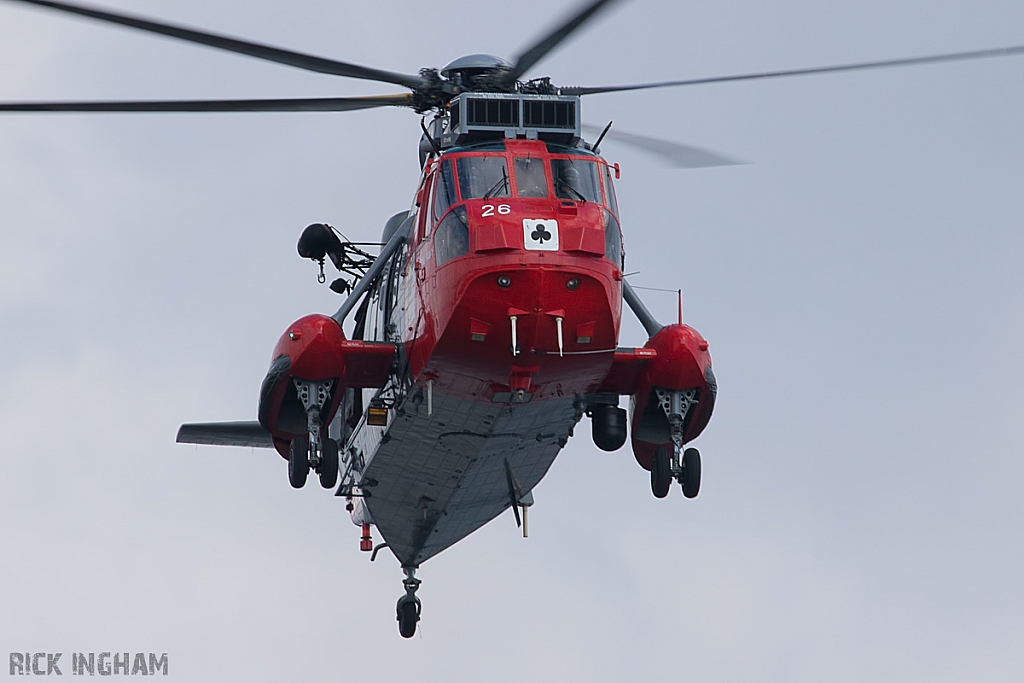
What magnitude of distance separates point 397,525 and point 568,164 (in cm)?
1231

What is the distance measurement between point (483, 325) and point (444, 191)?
2884mm

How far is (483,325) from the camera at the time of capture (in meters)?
30.1

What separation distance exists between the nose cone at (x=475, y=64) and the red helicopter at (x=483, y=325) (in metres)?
0.03

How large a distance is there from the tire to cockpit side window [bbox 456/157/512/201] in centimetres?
567

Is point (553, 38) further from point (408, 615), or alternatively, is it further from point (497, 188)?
point (408, 615)

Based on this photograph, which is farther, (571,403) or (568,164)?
(571,403)

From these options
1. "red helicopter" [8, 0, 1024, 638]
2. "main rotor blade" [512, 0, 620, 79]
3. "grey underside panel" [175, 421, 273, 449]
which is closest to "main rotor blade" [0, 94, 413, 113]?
"red helicopter" [8, 0, 1024, 638]

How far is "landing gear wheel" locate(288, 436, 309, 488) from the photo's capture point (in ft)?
111

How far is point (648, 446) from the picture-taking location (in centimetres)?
3581

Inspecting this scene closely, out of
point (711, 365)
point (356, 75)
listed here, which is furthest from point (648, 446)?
point (356, 75)

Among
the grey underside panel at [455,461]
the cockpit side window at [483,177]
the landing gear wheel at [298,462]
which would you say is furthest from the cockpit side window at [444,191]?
the landing gear wheel at [298,462]

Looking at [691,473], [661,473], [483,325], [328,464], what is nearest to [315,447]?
[328,464]

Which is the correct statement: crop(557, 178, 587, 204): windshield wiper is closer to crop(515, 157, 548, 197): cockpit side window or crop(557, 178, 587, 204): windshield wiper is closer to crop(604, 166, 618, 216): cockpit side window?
crop(515, 157, 548, 197): cockpit side window

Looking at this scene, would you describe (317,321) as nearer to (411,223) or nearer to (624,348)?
(411,223)
